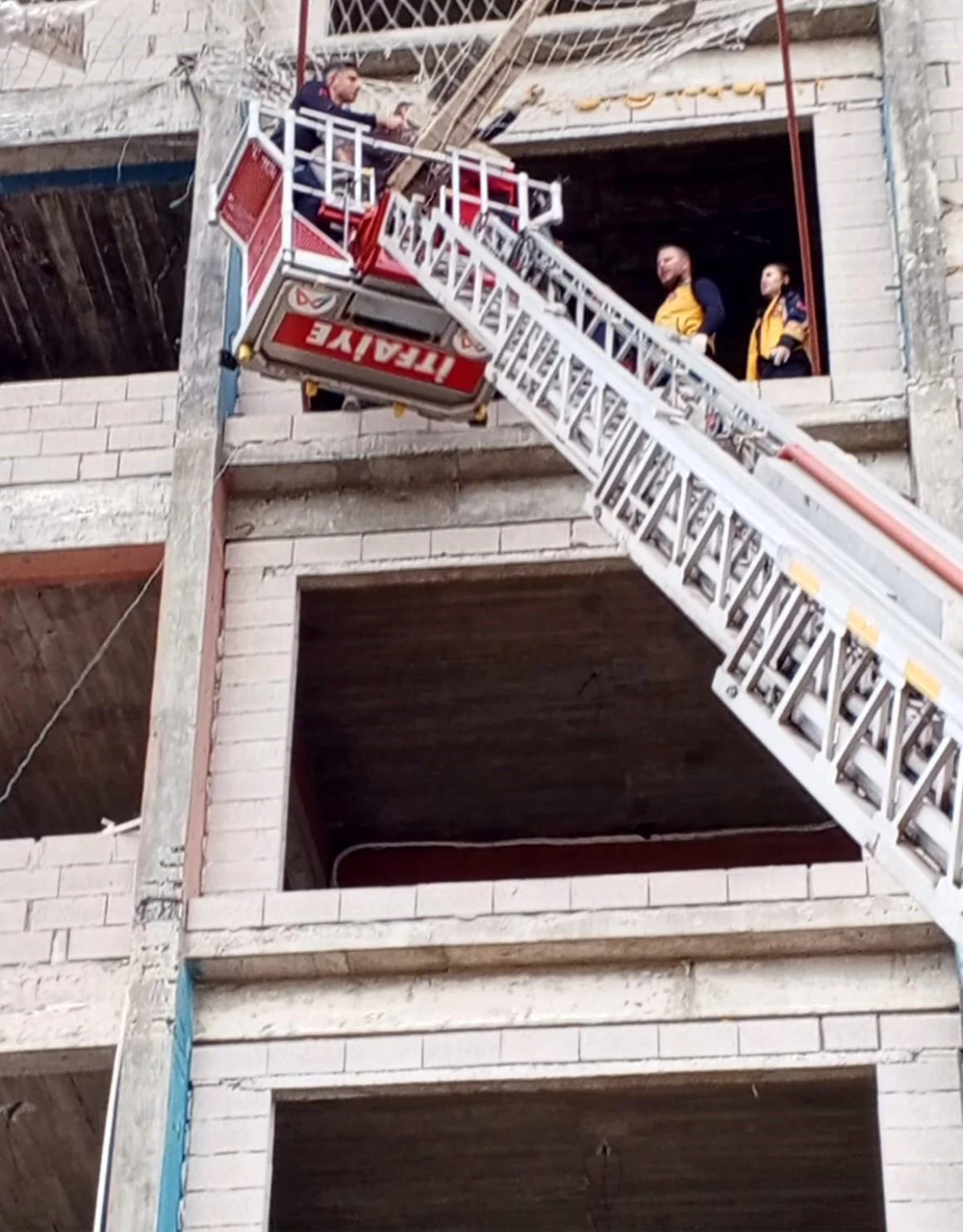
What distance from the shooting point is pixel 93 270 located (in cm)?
1667

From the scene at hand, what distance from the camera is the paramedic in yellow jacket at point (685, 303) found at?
1335 centimetres

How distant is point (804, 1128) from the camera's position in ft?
43.7

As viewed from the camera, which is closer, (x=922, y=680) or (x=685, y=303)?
(x=922, y=680)

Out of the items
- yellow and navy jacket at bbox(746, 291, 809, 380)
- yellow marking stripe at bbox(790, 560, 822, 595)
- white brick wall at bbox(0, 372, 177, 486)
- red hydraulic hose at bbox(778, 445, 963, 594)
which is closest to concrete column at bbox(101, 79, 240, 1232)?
white brick wall at bbox(0, 372, 177, 486)

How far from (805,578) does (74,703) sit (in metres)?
8.48

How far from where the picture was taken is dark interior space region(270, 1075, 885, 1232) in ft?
42.9

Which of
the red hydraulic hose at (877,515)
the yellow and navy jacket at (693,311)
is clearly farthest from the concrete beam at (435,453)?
the red hydraulic hose at (877,515)

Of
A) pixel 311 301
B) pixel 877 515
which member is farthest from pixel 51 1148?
pixel 877 515

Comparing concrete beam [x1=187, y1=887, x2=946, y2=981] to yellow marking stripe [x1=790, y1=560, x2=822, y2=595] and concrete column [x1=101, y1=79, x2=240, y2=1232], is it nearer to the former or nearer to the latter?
concrete column [x1=101, y1=79, x2=240, y2=1232]

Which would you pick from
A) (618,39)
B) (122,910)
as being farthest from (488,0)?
(122,910)

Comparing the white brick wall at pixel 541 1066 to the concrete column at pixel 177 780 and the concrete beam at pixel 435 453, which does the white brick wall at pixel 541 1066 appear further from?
the concrete beam at pixel 435 453

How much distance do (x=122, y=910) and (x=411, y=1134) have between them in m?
2.86

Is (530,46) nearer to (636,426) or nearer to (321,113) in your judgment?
(321,113)

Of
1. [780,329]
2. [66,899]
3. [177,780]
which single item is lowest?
[66,899]
